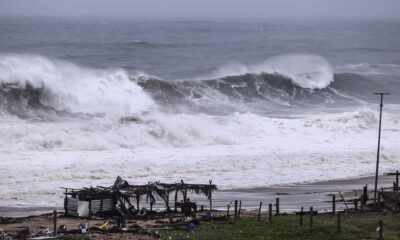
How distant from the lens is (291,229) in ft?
56.8

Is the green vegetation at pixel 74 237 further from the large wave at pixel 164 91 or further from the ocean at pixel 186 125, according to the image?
the large wave at pixel 164 91

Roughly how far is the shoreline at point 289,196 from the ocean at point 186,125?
723 millimetres

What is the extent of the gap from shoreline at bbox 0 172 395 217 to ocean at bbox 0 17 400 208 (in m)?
0.72

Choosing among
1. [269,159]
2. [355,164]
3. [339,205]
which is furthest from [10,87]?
[339,205]

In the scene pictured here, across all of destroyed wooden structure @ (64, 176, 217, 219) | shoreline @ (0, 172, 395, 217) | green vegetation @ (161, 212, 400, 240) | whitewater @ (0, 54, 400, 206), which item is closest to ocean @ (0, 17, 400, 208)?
whitewater @ (0, 54, 400, 206)

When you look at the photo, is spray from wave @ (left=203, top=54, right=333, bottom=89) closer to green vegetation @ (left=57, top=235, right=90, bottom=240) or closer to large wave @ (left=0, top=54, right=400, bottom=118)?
large wave @ (left=0, top=54, right=400, bottom=118)

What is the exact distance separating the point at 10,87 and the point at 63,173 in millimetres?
18066

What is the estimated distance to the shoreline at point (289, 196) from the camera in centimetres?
2100

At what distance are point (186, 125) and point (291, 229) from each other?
58.3ft

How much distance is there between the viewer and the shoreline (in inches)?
827

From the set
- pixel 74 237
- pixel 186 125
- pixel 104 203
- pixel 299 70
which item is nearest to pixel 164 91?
pixel 186 125

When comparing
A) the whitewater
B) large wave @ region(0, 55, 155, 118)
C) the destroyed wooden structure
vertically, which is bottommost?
the destroyed wooden structure

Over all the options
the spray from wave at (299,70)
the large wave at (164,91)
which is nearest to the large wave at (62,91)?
the large wave at (164,91)

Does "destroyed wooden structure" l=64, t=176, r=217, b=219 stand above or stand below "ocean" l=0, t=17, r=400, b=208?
below
